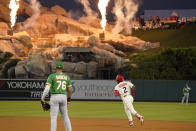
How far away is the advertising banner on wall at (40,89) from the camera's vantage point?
4284 cm

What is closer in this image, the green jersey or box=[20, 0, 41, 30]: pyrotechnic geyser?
the green jersey

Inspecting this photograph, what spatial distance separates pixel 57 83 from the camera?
12.6 metres

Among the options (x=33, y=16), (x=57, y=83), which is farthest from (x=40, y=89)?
(x=33, y=16)

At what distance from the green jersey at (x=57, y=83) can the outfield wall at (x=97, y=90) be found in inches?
1193

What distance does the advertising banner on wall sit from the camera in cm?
4284

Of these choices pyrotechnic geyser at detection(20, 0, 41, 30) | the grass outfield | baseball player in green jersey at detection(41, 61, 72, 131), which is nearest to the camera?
baseball player in green jersey at detection(41, 61, 72, 131)

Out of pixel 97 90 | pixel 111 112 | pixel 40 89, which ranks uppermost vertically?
pixel 40 89

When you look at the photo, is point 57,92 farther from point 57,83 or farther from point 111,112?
point 111,112

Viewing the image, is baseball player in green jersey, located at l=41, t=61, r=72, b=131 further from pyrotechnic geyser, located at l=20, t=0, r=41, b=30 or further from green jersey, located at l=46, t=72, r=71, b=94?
pyrotechnic geyser, located at l=20, t=0, r=41, b=30

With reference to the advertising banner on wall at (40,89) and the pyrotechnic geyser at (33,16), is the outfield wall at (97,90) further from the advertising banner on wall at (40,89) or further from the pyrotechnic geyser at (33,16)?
the pyrotechnic geyser at (33,16)

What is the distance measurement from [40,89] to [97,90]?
18.1 feet

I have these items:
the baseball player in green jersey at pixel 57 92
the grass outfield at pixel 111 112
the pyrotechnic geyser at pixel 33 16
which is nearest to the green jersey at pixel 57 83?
the baseball player in green jersey at pixel 57 92

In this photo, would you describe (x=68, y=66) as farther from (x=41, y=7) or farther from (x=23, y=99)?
(x=41, y=7)

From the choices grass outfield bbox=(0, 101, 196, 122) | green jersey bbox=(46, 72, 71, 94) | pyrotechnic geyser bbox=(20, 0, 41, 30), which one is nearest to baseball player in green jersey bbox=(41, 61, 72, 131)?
green jersey bbox=(46, 72, 71, 94)
